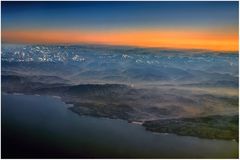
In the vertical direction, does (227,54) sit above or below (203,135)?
above

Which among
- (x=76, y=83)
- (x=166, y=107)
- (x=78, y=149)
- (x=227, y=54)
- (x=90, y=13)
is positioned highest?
(x=90, y=13)

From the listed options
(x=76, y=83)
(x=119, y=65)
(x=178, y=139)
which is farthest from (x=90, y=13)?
(x=178, y=139)

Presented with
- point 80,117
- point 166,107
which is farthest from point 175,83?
point 80,117

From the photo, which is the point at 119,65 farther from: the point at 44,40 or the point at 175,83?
the point at 44,40

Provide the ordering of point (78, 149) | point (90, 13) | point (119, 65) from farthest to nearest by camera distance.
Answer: point (119, 65) → point (90, 13) → point (78, 149)

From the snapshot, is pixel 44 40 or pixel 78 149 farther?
pixel 44 40

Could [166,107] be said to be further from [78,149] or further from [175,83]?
Answer: [78,149]

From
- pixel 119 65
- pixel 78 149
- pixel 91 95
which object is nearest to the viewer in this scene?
pixel 78 149
